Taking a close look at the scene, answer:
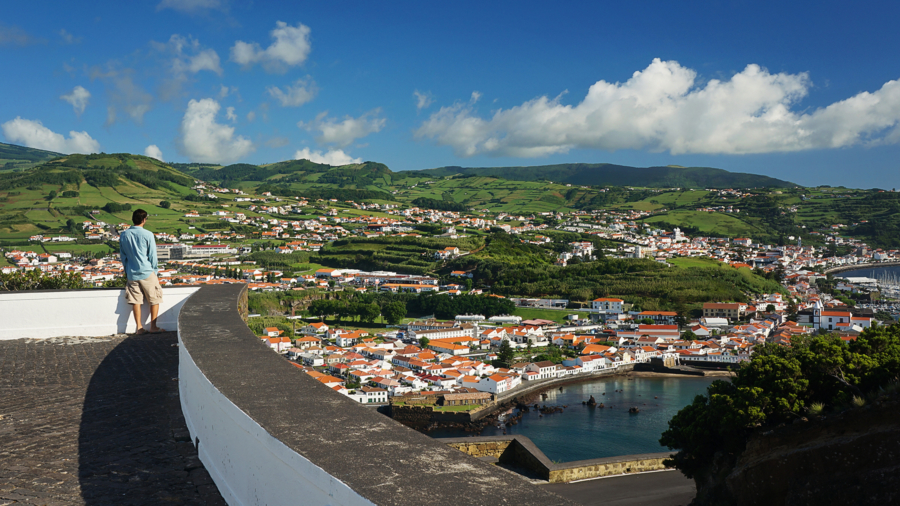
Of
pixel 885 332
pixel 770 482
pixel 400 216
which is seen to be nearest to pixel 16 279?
pixel 770 482

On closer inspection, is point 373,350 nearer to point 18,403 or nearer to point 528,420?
point 528,420

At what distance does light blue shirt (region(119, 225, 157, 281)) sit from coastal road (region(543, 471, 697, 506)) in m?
7.84

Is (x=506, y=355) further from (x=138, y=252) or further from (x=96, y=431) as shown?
(x=96, y=431)

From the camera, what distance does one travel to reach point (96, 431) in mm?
2604

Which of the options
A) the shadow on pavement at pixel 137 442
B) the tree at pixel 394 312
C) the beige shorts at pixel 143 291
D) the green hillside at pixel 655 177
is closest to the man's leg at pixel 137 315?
the beige shorts at pixel 143 291

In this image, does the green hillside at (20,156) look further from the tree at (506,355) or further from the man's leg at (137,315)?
the man's leg at (137,315)

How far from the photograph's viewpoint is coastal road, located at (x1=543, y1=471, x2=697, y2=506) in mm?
10297

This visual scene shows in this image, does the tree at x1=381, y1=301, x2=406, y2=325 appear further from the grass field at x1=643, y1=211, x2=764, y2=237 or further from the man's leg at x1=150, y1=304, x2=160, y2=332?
the grass field at x1=643, y1=211, x2=764, y2=237

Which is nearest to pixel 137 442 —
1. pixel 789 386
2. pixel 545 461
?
pixel 789 386

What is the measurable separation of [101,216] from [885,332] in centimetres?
6333

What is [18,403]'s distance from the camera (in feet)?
9.76

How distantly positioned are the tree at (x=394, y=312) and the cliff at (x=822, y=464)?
29825mm

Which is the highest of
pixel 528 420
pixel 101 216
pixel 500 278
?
pixel 101 216

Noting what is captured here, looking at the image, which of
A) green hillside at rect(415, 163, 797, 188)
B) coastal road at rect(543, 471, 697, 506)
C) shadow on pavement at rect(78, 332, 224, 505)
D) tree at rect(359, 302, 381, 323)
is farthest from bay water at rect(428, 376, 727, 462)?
green hillside at rect(415, 163, 797, 188)
